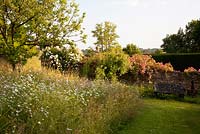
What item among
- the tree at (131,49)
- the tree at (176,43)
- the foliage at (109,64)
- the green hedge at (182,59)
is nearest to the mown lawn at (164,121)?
the foliage at (109,64)

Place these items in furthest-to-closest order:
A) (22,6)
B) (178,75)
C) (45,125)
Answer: (178,75)
(22,6)
(45,125)

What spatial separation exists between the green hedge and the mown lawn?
16.5m

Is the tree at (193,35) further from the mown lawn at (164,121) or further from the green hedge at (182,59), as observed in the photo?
the mown lawn at (164,121)

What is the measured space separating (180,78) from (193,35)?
Result: 83.1 ft

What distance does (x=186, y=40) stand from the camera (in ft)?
165

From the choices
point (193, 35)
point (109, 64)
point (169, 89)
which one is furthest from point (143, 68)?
point (193, 35)

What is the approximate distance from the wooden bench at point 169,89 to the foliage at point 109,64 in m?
2.55

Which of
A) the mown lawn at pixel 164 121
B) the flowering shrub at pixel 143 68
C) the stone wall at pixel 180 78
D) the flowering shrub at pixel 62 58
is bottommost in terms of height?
the mown lawn at pixel 164 121

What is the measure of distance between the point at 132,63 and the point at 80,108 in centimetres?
1429

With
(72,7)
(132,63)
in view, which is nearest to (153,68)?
(132,63)

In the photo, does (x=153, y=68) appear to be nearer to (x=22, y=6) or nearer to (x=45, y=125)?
(x=22, y=6)

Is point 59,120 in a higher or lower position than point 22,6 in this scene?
lower

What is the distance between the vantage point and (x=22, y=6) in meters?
13.8

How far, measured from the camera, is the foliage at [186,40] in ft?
147
